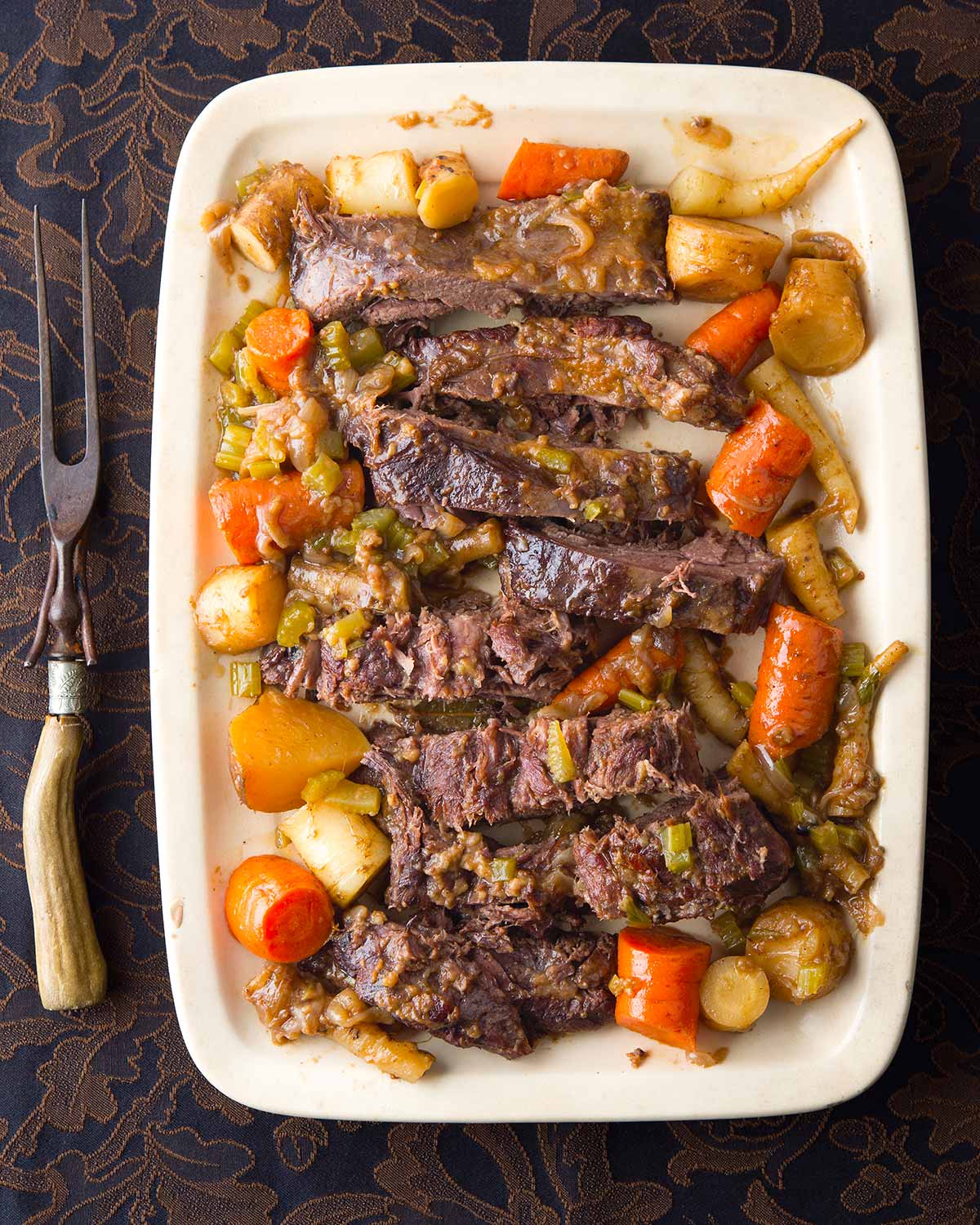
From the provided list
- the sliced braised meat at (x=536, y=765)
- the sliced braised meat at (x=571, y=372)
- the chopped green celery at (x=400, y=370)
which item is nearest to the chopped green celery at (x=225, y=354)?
the chopped green celery at (x=400, y=370)

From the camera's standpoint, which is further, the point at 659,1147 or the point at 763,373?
the point at 659,1147

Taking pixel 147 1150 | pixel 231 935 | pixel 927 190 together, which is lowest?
pixel 147 1150

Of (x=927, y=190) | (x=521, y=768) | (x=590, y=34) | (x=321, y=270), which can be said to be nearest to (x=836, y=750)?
(x=521, y=768)

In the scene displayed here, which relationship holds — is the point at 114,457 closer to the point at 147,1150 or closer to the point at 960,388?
the point at 147,1150

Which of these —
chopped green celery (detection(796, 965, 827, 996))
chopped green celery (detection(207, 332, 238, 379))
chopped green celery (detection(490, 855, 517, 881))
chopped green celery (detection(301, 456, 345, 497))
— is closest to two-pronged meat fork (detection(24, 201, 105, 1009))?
chopped green celery (detection(207, 332, 238, 379))

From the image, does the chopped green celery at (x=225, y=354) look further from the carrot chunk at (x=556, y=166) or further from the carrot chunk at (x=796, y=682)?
the carrot chunk at (x=796, y=682)

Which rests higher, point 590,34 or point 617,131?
point 590,34

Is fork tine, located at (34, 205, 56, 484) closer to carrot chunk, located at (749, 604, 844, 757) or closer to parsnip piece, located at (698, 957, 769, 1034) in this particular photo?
carrot chunk, located at (749, 604, 844, 757)

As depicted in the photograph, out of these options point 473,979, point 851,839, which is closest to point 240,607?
point 473,979
